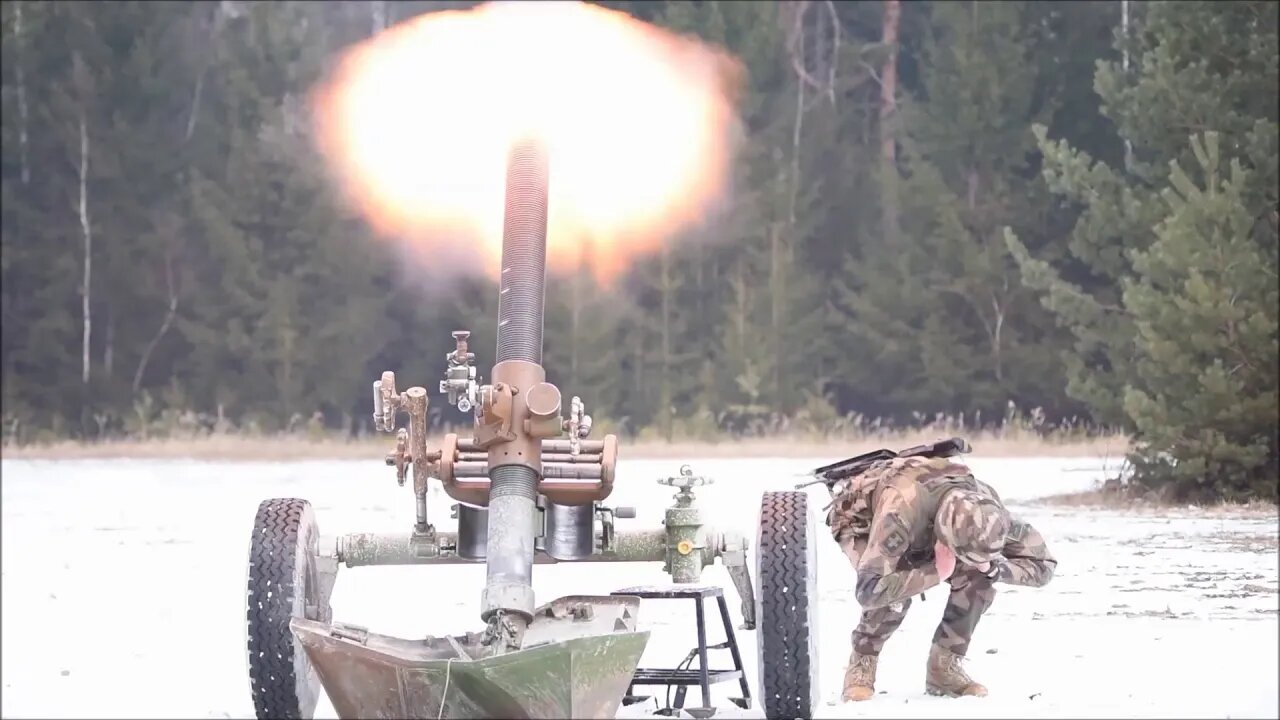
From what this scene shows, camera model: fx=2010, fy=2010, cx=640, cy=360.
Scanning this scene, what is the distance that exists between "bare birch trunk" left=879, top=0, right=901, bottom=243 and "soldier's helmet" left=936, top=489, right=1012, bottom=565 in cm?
2338

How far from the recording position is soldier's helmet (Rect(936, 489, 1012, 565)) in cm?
699

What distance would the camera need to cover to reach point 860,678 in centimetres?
759

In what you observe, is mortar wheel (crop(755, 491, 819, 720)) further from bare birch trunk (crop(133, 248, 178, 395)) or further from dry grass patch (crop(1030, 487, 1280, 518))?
bare birch trunk (crop(133, 248, 178, 395))

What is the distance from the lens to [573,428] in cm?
724

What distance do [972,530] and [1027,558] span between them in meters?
0.45

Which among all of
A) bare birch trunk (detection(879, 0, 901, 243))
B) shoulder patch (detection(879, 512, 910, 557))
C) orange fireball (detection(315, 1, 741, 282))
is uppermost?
bare birch trunk (detection(879, 0, 901, 243))

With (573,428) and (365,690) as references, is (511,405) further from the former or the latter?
(365,690)

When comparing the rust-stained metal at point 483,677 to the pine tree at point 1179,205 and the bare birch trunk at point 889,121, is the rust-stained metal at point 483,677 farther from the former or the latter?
the bare birch trunk at point 889,121

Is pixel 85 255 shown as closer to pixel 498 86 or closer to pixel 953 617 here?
pixel 498 86

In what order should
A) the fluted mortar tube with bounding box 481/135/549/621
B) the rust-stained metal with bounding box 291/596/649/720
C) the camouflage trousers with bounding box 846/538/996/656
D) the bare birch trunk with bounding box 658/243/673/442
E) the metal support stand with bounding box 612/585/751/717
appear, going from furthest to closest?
the bare birch trunk with bounding box 658/243/673/442, the camouflage trousers with bounding box 846/538/996/656, the metal support stand with bounding box 612/585/751/717, the fluted mortar tube with bounding box 481/135/549/621, the rust-stained metal with bounding box 291/596/649/720

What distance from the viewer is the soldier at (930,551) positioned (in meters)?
7.03

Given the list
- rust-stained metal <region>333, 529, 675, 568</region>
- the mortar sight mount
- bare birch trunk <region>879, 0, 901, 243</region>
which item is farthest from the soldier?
bare birch trunk <region>879, 0, 901, 243</region>

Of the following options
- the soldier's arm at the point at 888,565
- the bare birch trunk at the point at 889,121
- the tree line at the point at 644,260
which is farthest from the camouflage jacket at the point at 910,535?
the bare birch trunk at the point at 889,121

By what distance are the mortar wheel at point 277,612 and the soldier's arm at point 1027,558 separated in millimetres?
2523
